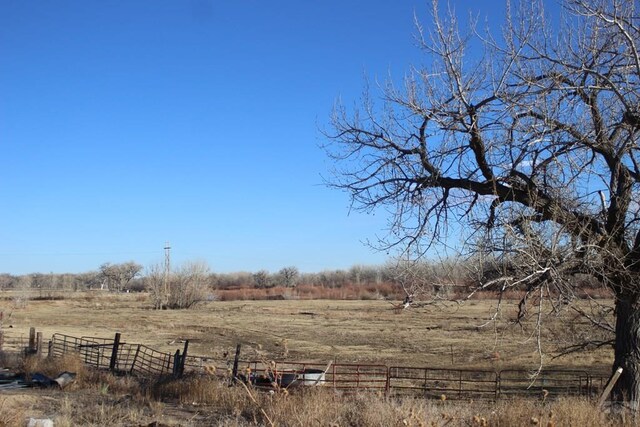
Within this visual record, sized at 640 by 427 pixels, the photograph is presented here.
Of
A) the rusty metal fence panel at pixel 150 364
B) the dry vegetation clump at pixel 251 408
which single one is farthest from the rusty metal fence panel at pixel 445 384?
the rusty metal fence panel at pixel 150 364

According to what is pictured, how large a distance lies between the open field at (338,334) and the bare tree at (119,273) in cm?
8282

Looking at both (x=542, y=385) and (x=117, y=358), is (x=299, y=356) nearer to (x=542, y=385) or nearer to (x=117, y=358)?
(x=117, y=358)

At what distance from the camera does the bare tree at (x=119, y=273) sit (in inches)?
6250

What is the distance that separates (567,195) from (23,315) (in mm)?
66387

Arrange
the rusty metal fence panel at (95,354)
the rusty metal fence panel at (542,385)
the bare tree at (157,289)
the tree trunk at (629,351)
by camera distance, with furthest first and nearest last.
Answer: the bare tree at (157,289), the rusty metal fence panel at (95,354), the rusty metal fence panel at (542,385), the tree trunk at (629,351)

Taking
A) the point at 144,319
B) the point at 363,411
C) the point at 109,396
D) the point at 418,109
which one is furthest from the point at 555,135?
the point at 144,319

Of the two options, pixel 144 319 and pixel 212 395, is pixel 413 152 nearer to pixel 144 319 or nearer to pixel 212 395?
pixel 212 395

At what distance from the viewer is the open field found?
108 ft

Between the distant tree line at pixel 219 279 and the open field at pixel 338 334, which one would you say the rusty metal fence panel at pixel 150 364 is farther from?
the distant tree line at pixel 219 279

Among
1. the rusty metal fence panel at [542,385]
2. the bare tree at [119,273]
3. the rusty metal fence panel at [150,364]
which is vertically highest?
the bare tree at [119,273]

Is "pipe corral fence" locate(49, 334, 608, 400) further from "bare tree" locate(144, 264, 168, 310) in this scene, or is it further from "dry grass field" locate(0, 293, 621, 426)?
"bare tree" locate(144, 264, 168, 310)

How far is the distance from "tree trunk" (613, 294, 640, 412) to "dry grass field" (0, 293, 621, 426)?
1062 millimetres

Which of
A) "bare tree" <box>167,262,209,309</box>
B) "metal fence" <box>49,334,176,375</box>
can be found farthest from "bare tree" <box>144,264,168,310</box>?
"metal fence" <box>49,334,176,375</box>

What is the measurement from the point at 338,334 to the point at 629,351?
37.9m
